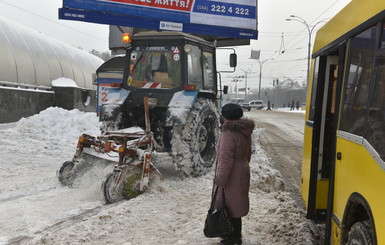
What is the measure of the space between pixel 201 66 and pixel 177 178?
2.54 metres

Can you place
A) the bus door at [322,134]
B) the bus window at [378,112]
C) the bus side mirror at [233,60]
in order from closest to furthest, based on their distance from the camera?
1. the bus window at [378,112]
2. the bus door at [322,134]
3. the bus side mirror at [233,60]

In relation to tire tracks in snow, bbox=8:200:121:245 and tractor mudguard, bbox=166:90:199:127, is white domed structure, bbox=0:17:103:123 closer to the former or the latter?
tractor mudguard, bbox=166:90:199:127

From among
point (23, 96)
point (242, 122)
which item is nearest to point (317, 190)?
point (242, 122)

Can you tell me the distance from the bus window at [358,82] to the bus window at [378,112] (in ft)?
0.43

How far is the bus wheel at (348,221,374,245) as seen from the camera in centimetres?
237

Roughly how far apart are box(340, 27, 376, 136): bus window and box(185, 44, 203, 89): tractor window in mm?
4341

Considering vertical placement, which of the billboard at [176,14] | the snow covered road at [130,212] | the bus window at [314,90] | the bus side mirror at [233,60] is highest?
the billboard at [176,14]

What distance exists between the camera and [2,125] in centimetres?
1314

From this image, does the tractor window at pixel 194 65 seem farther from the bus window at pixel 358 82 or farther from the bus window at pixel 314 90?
the bus window at pixel 358 82

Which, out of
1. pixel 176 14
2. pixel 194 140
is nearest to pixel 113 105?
pixel 194 140

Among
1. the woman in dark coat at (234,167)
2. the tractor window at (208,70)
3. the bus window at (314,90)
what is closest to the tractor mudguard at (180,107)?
the tractor window at (208,70)

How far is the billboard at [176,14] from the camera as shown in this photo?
10281 millimetres

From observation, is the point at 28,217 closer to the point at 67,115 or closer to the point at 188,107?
the point at 188,107

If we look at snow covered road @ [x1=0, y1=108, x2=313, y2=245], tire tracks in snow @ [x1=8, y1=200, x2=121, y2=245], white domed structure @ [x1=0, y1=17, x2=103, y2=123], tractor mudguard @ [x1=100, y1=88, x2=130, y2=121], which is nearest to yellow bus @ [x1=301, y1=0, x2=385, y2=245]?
snow covered road @ [x1=0, y1=108, x2=313, y2=245]
